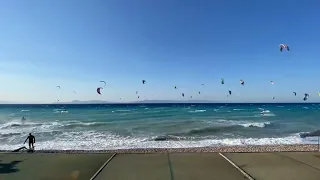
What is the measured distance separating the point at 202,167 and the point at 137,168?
6.69ft

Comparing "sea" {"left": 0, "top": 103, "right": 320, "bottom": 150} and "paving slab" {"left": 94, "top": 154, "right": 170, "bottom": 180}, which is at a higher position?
"paving slab" {"left": 94, "top": 154, "right": 170, "bottom": 180}

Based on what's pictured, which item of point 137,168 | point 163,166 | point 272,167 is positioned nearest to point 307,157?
point 272,167

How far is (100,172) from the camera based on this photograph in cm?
745

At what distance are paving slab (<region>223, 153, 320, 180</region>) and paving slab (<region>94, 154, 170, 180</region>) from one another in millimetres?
2485

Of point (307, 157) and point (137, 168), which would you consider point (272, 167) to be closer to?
point (307, 157)

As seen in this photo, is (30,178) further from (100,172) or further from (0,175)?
(100,172)

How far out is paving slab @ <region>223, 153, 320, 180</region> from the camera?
726 centimetres

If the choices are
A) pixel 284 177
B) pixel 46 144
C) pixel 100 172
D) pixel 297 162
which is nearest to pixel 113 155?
pixel 100 172

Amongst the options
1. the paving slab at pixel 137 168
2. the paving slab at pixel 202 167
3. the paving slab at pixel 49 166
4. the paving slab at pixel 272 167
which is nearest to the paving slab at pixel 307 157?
the paving slab at pixel 272 167

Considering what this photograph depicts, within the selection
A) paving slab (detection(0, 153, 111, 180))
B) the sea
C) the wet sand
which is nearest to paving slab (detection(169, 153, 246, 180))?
the wet sand

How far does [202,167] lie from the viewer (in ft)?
26.8

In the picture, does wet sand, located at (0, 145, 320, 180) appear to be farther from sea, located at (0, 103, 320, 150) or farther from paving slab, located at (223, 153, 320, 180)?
sea, located at (0, 103, 320, 150)

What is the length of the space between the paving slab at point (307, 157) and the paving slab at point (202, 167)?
8.78ft

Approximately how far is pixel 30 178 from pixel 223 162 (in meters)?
5.88
